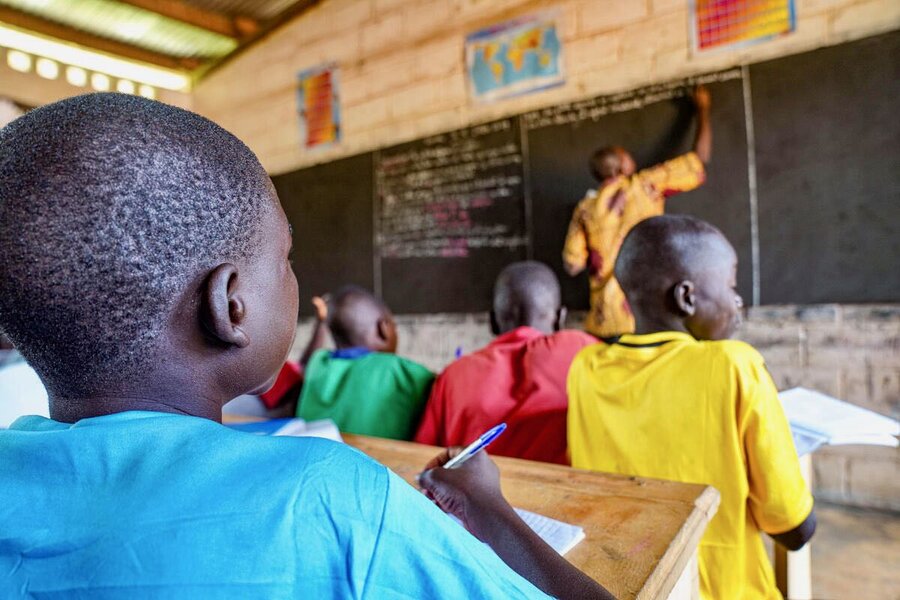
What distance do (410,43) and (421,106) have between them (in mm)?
449

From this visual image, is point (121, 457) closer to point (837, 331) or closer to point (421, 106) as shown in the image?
point (837, 331)

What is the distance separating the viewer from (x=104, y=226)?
0.41m

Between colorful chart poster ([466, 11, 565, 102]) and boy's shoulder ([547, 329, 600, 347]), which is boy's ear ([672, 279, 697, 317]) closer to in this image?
boy's shoulder ([547, 329, 600, 347])

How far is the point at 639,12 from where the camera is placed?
9.46 feet

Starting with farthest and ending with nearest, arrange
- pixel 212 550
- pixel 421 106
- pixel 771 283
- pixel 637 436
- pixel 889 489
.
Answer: pixel 421 106 < pixel 771 283 < pixel 889 489 < pixel 637 436 < pixel 212 550

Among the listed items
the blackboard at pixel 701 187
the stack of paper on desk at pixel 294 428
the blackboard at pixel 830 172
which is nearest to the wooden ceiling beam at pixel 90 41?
the blackboard at pixel 701 187

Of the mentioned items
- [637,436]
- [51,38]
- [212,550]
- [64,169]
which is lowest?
[637,436]

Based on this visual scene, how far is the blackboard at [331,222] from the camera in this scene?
408cm

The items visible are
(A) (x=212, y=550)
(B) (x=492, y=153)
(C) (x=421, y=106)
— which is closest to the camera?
(A) (x=212, y=550)

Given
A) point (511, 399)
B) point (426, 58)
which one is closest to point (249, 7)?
point (426, 58)

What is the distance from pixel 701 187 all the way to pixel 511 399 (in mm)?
1731

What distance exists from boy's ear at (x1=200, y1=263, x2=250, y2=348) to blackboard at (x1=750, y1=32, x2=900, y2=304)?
8.52 ft

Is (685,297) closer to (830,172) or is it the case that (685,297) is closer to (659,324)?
(659,324)

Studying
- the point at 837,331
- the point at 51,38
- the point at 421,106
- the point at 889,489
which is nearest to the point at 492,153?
the point at 421,106
